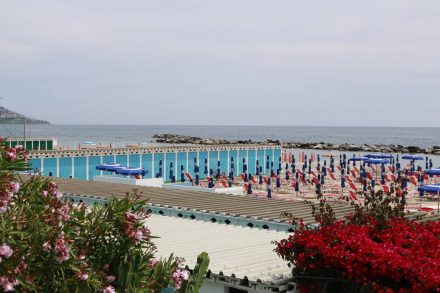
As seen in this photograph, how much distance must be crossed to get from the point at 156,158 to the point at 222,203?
28.0 m

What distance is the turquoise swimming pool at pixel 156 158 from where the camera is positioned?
1431 inches

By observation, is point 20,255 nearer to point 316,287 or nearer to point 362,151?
point 316,287

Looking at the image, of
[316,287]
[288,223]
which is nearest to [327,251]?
[316,287]

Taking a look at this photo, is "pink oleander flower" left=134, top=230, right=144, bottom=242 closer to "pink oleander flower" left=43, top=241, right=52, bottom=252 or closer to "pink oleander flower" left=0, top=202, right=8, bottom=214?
"pink oleander flower" left=43, top=241, right=52, bottom=252

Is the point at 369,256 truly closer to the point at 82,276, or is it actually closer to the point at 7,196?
the point at 82,276

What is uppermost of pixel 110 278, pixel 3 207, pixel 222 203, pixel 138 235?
pixel 3 207

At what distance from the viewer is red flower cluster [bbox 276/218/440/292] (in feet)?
20.7

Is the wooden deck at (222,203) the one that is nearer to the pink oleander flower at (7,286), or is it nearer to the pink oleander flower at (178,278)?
the pink oleander flower at (178,278)

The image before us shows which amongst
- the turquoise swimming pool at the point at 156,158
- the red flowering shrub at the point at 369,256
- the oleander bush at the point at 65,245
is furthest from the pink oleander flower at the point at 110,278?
the turquoise swimming pool at the point at 156,158

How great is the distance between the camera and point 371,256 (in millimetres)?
6520

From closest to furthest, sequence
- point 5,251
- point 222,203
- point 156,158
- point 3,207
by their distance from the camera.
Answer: point 5,251
point 3,207
point 222,203
point 156,158

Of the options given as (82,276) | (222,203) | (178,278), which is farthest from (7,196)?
(222,203)

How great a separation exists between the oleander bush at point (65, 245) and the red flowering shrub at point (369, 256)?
69.9 inches

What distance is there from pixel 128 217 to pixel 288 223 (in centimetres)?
671
